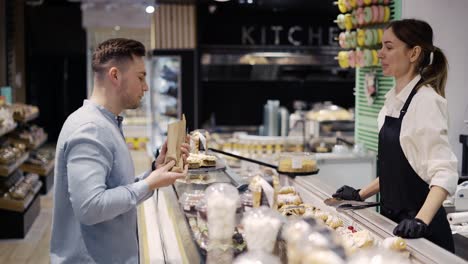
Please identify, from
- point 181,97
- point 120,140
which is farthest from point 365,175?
point 181,97

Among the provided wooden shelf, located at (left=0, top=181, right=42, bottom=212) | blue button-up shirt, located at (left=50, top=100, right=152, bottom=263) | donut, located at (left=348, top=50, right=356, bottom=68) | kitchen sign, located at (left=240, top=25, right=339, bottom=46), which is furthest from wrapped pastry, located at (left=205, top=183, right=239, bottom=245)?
kitchen sign, located at (left=240, top=25, right=339, bottom=46)

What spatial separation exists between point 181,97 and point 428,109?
8.25m

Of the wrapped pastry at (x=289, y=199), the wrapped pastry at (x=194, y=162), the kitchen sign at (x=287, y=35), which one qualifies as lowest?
the wrapped pastry at (x=289, y=199)

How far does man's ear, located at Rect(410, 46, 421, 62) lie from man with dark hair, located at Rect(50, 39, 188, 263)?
4.19 ft

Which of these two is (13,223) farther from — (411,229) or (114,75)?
(411,229)

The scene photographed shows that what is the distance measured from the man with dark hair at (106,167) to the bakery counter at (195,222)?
0.30m

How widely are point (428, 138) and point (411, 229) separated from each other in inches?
19.9

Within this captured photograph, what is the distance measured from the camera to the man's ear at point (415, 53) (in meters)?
2.72

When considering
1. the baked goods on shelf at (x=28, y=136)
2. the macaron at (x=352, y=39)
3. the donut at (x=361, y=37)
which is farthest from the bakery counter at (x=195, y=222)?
the baked goods on shelf at (x=28, y=136)

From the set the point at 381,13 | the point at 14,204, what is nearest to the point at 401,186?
the point at 381,13

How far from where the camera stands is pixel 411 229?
2217mm

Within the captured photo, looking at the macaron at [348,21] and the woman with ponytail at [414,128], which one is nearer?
the woman with ponytail at [414,128]

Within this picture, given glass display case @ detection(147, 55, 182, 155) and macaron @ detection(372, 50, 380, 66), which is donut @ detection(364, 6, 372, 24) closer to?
macaron @ detection(372, 50, 380, 66)

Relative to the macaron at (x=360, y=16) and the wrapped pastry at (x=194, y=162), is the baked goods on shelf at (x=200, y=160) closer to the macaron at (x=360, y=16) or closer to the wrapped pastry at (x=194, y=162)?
the wrapped pastry at (x=194, y=162)
